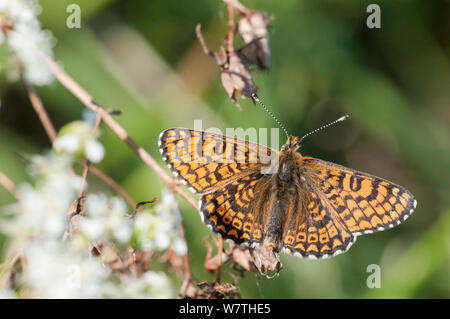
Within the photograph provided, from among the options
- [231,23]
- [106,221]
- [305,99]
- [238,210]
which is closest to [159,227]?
[106,221]

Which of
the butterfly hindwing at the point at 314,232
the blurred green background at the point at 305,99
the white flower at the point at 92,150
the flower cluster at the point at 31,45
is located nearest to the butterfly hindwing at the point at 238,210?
the butterfly hindwing at the point at 314,232

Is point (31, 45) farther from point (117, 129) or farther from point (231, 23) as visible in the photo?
point (231, 23)

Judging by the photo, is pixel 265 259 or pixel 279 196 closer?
pixel 265 259

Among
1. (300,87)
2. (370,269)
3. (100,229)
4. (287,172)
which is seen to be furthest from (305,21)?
(100,229)

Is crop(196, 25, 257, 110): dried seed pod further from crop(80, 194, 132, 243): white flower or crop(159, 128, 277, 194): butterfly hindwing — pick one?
crop(80, 194, 132, 243): white flower

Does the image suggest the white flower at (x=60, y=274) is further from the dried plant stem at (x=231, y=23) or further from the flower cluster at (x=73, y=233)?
the dried plant stem at (x=231, y=23)

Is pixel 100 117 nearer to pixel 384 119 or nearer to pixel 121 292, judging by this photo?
pixel 121 292
